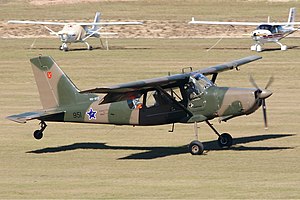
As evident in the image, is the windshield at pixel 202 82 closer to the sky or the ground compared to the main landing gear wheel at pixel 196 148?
closer to the sky

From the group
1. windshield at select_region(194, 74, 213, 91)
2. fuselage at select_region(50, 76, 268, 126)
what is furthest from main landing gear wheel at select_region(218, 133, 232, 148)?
windshield at select_region(194, 74, 213, 91)

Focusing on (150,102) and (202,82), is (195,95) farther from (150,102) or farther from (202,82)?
(150,102)

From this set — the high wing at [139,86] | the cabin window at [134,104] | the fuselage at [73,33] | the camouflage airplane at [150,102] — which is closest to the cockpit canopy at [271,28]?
the fuselage at [73,33]

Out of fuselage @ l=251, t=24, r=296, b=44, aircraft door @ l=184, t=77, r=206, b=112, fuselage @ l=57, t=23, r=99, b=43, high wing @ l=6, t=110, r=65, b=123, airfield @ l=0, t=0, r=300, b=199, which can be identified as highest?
aircraft door @ l=184, t=77, r=206, b=112

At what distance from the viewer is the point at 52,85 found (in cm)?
2209

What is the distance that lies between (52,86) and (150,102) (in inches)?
97.9

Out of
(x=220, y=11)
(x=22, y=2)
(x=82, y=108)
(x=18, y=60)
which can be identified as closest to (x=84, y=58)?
(x=18, y=60)

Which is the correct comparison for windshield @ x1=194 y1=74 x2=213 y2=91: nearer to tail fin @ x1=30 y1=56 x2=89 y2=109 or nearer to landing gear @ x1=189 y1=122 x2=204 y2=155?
landing gear @ x1=189 y1=122 x2=204 y2=155

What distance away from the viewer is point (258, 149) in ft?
70.0

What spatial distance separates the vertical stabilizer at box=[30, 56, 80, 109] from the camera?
72.0 feet

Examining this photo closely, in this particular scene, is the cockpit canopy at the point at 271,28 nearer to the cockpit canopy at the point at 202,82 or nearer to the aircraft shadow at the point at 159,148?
the aircraft shadow at the point at 159,148

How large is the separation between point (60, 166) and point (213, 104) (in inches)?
139

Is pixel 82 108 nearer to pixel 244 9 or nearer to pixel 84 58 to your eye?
pixel 84 58

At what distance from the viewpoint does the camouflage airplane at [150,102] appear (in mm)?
20125
